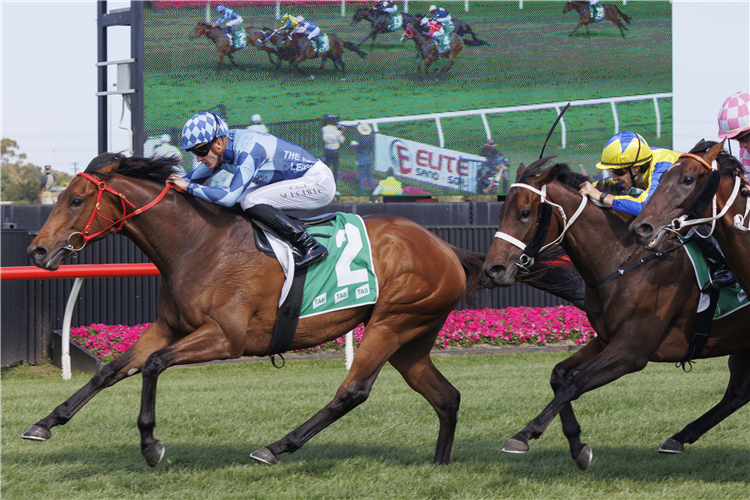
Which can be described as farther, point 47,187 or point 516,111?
point 47,187

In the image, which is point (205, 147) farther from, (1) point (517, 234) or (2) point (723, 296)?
(2) point (723, 296)

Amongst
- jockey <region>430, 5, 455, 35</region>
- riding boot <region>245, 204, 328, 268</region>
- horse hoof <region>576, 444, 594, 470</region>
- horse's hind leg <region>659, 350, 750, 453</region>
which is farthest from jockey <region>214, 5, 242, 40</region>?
horse hoof <region>576, 444, 594, 470</region>

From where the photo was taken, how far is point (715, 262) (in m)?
4.07

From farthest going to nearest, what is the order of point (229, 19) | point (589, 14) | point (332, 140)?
point (589, 14)
point (229, 19)
point (332, 140)

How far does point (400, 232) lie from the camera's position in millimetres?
4738

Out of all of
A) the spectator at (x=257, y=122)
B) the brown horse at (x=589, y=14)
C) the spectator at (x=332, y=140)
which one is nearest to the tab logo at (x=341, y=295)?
the spectator at (x=332, y=140)

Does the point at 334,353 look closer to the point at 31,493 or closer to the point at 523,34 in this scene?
the point at 31,493

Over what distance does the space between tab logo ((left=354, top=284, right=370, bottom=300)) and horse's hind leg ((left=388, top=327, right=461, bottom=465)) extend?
1.75 feet

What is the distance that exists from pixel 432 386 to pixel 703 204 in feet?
6.10

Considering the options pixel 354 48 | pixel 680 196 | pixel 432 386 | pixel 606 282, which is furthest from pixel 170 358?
pixel 354 48

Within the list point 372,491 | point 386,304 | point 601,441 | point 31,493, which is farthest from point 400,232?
point 31,493

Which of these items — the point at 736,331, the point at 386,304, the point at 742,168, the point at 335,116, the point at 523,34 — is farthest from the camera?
the point at 523,34

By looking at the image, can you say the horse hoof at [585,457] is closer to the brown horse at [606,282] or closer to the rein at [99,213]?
the brown horse at [606,282]

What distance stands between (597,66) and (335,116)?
4.99 metres
